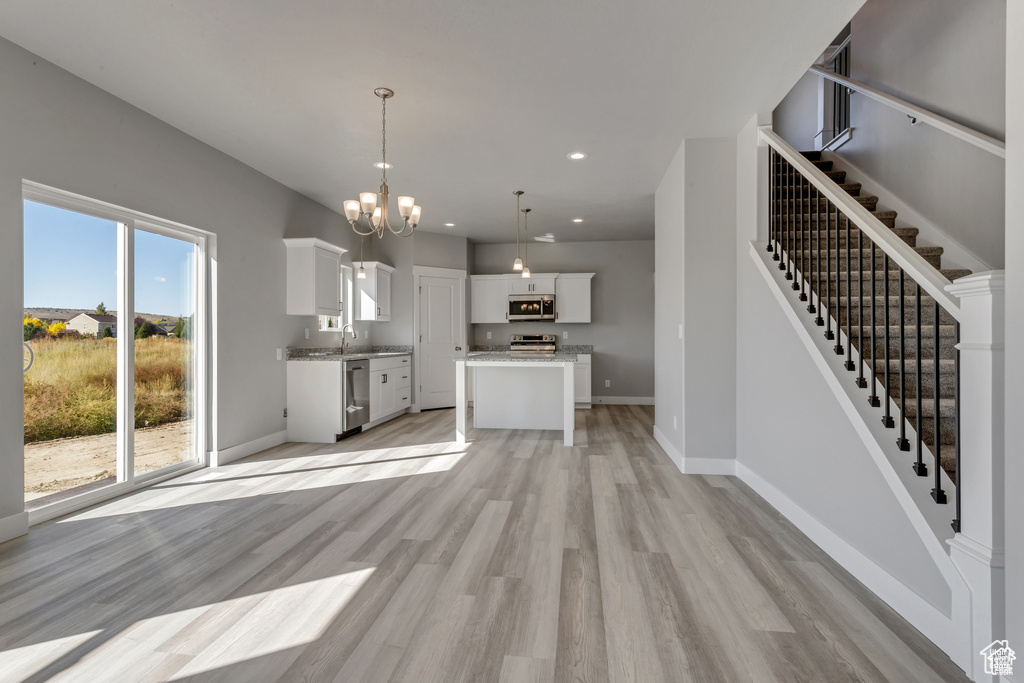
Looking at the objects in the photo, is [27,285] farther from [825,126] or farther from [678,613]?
[825,126]

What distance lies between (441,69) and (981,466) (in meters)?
3.09

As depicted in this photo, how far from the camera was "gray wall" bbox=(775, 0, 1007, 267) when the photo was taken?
124 inches

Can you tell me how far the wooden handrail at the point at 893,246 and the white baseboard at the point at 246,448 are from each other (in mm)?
4795

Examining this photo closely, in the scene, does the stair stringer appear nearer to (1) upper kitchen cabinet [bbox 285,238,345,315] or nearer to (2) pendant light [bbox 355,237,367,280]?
(1) upper kitchen cabinet [bbox 285,238,345,315]

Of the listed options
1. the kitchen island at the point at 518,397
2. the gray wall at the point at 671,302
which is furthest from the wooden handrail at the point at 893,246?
the kitchen island at the point at 518,397

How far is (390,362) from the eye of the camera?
661 cm

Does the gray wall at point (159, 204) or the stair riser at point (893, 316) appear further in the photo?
the stair riser at point (893, 316)

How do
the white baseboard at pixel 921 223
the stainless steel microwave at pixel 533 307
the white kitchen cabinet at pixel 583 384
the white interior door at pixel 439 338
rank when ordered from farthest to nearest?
the stainless steel microwave at pixel 533 307, the white kitchen cabinet at pixel 583 384, the white interior door at pixel 439 338, the white baseboard at pixel 921 223

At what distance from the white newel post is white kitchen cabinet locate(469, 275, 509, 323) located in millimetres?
6867

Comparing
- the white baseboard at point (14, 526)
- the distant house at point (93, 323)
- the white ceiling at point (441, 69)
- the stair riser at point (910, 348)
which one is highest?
the white ceiling at point (441, 69)

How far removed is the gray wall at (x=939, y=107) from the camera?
314cm

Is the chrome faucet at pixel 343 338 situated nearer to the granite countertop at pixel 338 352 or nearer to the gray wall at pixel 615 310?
the granite countertop at pixel 338 352

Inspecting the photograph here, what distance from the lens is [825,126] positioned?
554 cm

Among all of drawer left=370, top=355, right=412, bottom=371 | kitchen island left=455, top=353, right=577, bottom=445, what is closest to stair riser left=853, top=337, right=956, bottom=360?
kitchen island left=455, top=353, right=577, bottom=445
